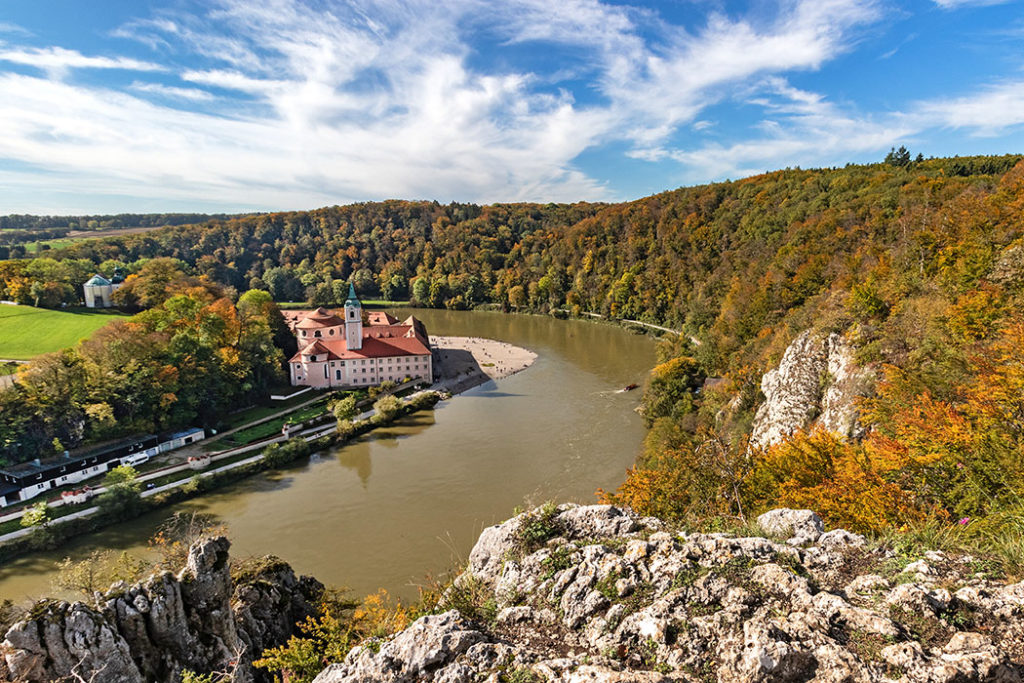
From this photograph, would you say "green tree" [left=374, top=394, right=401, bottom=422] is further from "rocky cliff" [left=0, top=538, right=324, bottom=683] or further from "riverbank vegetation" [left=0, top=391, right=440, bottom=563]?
"rocky cliff" [left=0, top=538, right=324, bottom=683]

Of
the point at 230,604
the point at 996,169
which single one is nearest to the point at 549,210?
the point at 996,169

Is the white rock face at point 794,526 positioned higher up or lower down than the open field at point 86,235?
lower down

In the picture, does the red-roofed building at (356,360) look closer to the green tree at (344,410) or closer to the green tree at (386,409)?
the green tree at (386,409)

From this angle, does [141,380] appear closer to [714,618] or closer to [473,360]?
[473,360]

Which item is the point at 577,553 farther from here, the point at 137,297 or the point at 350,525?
the point at 137,297

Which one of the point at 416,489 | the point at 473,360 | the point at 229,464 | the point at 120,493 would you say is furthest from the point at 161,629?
the point at 473,360

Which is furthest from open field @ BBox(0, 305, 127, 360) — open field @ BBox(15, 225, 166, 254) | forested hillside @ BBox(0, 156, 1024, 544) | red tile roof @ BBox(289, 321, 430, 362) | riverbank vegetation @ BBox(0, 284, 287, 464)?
open field @ BBox(15, 225, 166, 254)

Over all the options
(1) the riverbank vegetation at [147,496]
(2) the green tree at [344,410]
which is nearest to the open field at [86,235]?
(2) the green tree at [344,410]
